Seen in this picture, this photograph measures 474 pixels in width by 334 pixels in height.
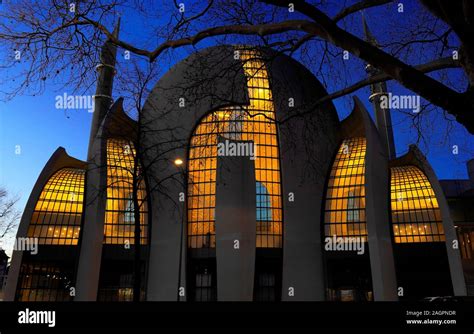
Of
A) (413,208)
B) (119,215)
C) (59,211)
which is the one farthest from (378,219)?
(59,211)

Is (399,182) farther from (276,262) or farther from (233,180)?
(233,180)

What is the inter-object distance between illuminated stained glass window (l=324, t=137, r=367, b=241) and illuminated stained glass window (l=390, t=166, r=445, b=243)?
409 centimetres

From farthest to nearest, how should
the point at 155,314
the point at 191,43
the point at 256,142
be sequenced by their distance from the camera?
1. the point at 256,142
2. the point at 191,43
3. the point at 155,314

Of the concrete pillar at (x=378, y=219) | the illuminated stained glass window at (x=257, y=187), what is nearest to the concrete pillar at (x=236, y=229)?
the illuminated stained glass window at (x=257, y=187)

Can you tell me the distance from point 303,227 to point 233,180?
24.4 ft

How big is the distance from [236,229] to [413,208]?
677 inches

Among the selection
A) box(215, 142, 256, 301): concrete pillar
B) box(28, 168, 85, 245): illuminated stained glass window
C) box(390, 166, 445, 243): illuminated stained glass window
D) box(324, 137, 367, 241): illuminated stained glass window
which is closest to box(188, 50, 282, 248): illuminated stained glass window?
box(215, 142, 256, 301): concrete pillar

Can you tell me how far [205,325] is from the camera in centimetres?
482

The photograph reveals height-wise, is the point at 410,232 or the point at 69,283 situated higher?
the point at 410,232

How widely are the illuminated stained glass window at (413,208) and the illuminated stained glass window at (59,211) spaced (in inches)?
1153

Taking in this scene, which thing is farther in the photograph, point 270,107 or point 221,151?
point 270,107

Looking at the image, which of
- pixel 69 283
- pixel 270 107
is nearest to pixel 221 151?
pixel 270 107

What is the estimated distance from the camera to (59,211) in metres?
31.9

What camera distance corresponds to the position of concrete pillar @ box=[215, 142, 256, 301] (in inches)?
1084
